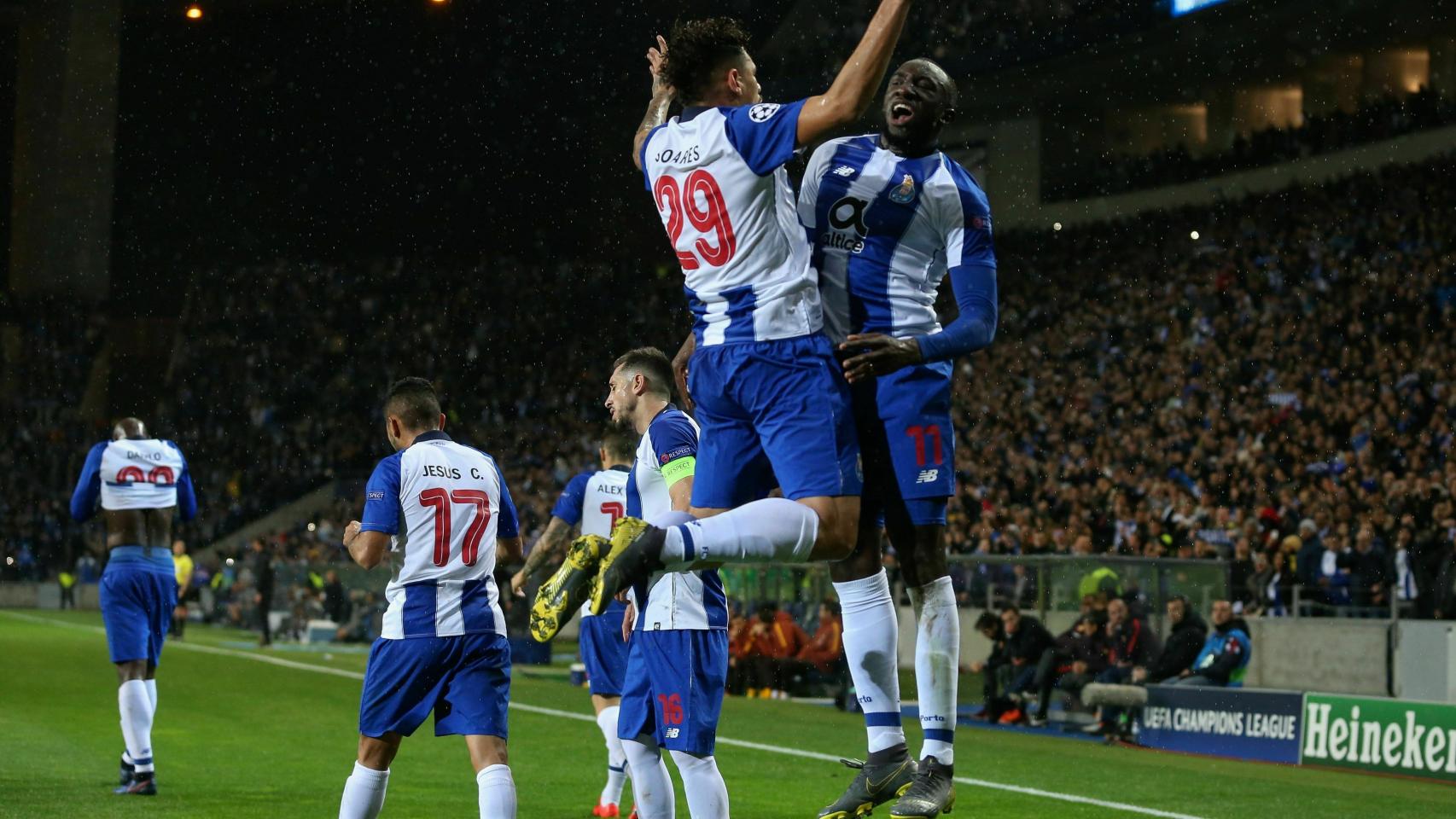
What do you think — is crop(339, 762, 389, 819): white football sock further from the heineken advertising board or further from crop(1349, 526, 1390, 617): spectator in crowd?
crop(1349, 526, 1390, 617): spectator in crowd

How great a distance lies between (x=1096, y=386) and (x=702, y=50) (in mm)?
23063

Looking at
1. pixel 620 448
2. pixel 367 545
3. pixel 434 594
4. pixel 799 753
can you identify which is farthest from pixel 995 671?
pixel 367 545

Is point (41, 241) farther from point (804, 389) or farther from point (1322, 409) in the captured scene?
point (804, 389)

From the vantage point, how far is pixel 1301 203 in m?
29.0

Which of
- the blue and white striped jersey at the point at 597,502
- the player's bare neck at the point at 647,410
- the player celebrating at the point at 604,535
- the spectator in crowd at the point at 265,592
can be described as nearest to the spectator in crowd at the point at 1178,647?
the player celebrating at the point at 604,535

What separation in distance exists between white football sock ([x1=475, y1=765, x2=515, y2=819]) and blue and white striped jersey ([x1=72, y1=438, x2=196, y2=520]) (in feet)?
16.2

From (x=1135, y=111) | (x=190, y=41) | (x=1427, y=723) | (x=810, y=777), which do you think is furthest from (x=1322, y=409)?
(x=190, y=41)

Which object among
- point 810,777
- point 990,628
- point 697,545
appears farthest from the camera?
point 990,628

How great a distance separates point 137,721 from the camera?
11250 mm

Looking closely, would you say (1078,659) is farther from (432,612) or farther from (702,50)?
(702,50)

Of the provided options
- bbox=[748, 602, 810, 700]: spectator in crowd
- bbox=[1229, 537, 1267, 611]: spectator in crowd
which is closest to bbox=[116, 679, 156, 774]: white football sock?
bbox=[748, 602, 810, 700]: spectator in crowd

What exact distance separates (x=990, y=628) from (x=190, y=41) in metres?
34.1

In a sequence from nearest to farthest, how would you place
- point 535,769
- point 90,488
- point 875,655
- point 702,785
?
point 875,655 < point 702,785 < point 90,488 < point 535,769

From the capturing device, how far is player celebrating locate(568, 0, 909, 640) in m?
5.08
